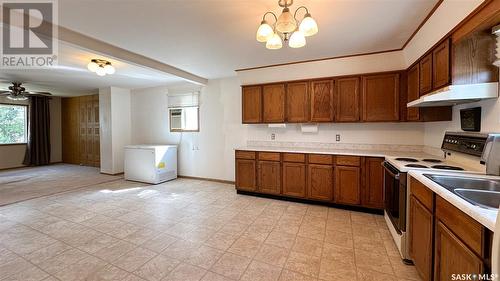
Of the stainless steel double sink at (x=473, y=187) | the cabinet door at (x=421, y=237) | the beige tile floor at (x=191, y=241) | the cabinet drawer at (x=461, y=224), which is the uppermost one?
the stainless steel double sink at (x=473, y=187)

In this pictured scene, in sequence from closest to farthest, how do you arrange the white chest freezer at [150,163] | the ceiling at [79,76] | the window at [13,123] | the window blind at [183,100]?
the ceiling at [79,76] → the white chest freezer at [150,163] → the window blind at [183,100] → the window at [13,123]

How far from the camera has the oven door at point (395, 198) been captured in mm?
2217

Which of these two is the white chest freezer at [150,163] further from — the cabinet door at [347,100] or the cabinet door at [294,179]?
the cabinet door at [347,100]

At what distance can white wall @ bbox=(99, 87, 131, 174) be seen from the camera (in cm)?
608

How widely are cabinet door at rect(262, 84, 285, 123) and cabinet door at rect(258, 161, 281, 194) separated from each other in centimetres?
84

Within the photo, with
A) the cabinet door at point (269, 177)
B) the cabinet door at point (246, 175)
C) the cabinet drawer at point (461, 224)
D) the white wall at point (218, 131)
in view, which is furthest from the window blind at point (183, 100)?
the cabinet drawer at point (461, 224)

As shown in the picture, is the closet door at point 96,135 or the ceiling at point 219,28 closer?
the ceiling at point 219,28

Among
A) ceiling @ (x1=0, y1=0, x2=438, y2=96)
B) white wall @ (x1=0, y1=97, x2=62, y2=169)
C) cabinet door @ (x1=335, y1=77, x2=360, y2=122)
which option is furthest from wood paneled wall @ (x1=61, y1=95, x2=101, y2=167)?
cabinet door @ (x1=335, y1=77, x2=360, y2=122)

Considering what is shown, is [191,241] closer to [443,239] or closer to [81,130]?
[443,239]

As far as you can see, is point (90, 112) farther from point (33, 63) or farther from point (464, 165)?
point (464, 165)

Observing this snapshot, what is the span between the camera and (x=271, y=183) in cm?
399

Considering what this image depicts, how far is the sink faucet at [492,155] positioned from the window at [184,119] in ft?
16.2

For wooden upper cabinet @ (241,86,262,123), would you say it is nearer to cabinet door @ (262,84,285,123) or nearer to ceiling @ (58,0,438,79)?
cabinet door @ (262,84,285,123)

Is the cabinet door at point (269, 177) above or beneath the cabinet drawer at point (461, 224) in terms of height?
beneath
